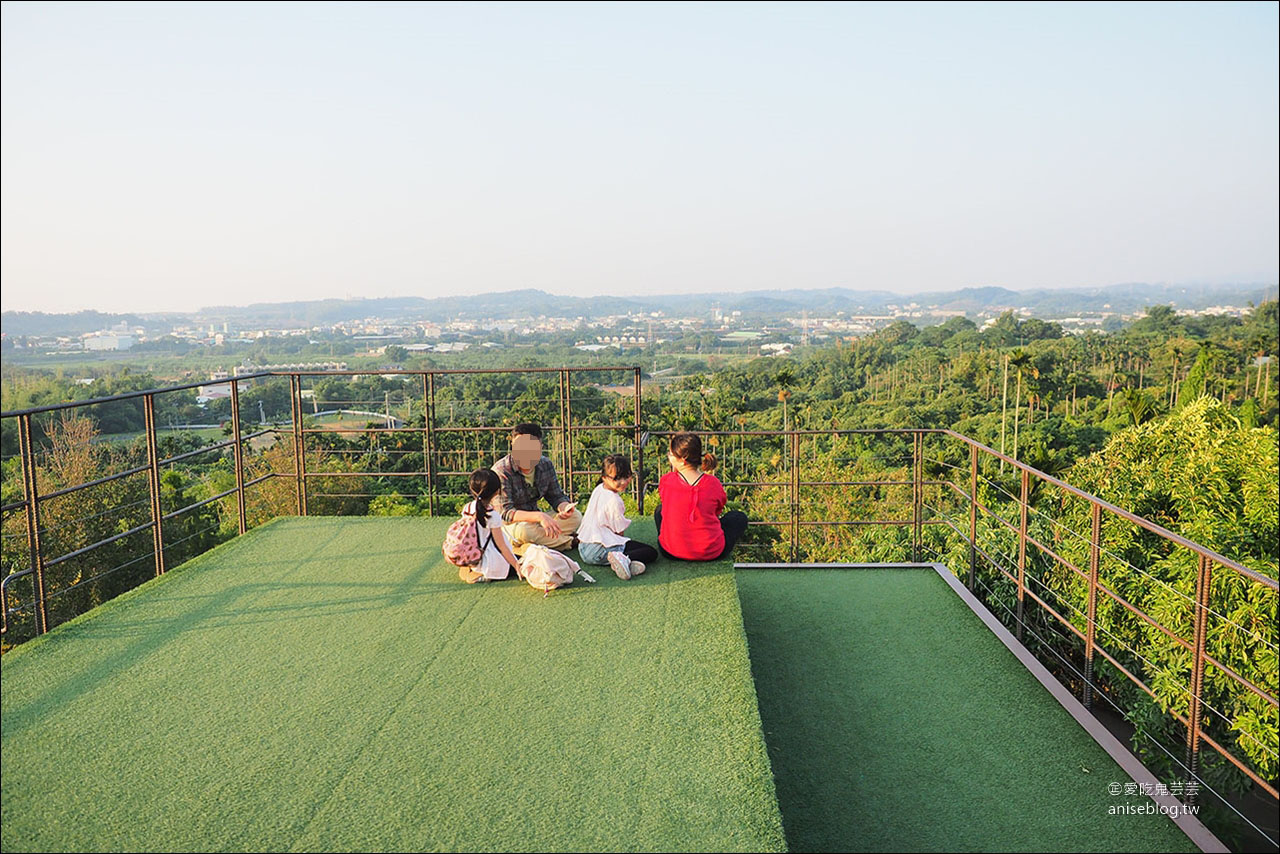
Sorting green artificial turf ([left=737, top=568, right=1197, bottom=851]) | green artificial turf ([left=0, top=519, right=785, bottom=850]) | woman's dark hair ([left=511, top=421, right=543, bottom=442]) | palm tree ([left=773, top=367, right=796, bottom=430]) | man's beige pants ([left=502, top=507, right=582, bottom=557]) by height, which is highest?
woman's dark hair ([left=511, top=421, right=543, bottom=442])

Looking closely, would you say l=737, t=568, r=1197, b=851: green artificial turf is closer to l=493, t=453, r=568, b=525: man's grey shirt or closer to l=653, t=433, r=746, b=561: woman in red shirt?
l=653, t=433, r=746, b=561: woman in red shirt

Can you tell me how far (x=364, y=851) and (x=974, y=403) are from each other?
179 ft

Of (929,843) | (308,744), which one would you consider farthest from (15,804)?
(929,843)

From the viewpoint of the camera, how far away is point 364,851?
1.92m

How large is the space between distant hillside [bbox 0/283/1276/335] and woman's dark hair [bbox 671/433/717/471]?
34.9m

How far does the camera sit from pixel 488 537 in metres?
3.98

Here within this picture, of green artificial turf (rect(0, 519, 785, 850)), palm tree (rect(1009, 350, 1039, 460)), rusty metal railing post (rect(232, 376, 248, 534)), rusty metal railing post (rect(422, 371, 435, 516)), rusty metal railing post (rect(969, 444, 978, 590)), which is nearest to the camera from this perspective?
green artificial turf (rect(0, 519, 785, 850))

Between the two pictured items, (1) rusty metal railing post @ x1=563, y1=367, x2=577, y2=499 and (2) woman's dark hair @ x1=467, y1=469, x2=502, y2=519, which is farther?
(1) rusty metal railing post @ x1=563, y1=367, x2=577, y2=499

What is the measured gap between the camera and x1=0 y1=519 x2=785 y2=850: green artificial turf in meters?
2.03

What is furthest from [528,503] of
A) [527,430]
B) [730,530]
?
[730,530]

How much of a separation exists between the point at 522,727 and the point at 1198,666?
6.65 feet

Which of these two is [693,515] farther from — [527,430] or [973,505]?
[973,505]

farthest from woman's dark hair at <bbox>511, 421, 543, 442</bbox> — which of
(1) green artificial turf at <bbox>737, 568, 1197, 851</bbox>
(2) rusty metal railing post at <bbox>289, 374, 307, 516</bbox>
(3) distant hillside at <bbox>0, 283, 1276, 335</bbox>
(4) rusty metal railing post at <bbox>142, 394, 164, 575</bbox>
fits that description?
(3) distant hillside at <bbox>0, 283, 1276, 335</bbox>

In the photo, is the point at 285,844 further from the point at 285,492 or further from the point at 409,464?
the point at 409,464
